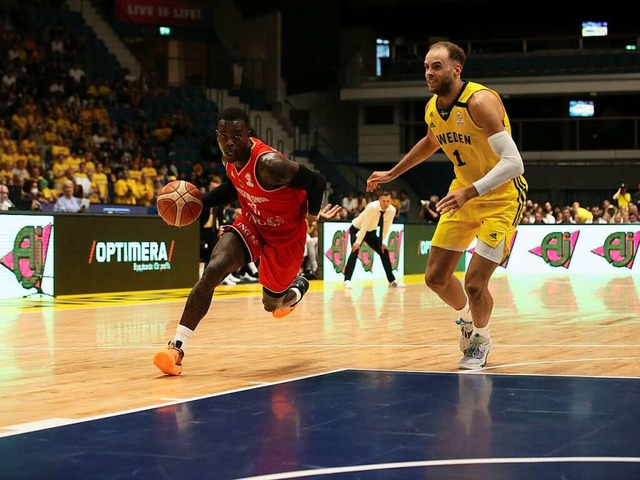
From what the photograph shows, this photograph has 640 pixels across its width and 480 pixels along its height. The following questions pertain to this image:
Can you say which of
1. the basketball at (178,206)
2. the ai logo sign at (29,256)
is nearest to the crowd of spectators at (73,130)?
the ai logo sign at (29,256)

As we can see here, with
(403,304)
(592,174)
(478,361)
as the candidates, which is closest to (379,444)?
(478,361)

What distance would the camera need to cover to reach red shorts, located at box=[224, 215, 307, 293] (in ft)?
25.0

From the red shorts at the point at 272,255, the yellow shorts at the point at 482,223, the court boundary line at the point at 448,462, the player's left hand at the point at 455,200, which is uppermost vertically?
the player's left hand at the point at 455,200

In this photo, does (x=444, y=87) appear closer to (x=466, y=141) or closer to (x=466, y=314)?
(x=466, y=141)

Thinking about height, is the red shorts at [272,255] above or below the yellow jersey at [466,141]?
below

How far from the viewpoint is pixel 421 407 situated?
5699mm

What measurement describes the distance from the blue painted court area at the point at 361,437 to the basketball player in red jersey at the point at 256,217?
1.07 metres

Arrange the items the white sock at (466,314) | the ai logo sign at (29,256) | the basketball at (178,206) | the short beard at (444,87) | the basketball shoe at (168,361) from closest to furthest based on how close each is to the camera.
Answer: the basketball shoe at (168,361) → the short beard at (444,87) → the basketball at (178,206) → the white sock at (466,314) → the ai logo sign at (29,256)

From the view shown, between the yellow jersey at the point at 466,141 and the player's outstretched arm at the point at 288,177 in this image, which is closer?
the player's outstretched arm at the point at 288,177

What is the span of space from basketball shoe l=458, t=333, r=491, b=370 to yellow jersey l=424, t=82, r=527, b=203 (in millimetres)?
1052

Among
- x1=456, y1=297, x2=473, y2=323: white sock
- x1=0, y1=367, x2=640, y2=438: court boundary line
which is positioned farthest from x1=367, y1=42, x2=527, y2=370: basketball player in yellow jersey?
x1=0, y1=367, x2=640, y2=438: court boundary line

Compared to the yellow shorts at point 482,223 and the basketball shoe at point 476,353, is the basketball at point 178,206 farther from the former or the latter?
the basketball shoe at point 476,353

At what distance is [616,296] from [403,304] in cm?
392

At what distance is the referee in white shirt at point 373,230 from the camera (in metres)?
19.3
